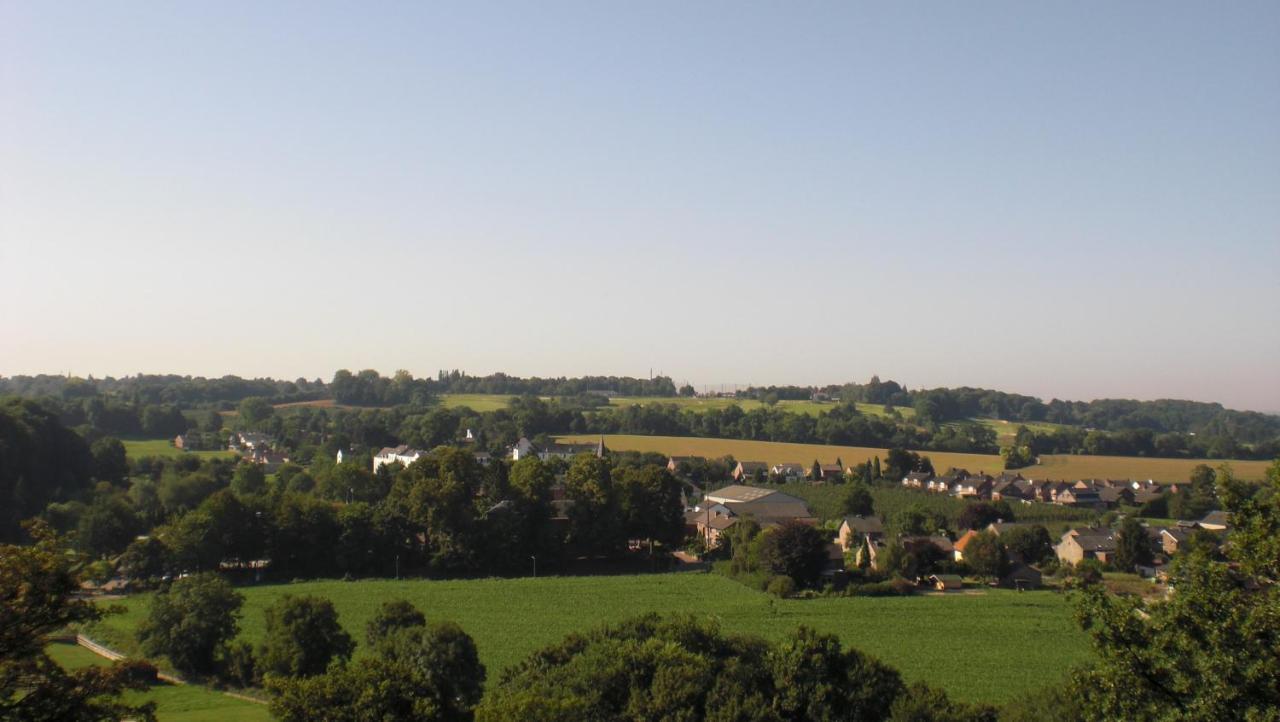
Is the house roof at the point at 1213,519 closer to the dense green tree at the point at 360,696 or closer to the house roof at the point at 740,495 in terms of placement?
the house roof at the point at 740,495

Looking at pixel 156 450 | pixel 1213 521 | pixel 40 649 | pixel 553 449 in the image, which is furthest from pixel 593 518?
pixel 156 450

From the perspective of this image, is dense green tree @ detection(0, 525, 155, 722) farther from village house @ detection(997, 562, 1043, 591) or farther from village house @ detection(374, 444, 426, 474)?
village house @ detection(374, 444, 426, 474)

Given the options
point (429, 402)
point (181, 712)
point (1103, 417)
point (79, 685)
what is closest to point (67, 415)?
point (429, 402)

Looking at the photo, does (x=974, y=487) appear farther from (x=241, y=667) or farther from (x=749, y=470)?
(x=241, y=667)

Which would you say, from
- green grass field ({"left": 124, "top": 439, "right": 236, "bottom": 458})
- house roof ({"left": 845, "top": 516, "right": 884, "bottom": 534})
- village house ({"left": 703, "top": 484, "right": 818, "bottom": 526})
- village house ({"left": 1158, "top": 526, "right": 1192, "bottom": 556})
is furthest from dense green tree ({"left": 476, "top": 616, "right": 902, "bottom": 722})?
green grass field ({"left": 124, "top": 439, "right": 236, "bottom": 458})

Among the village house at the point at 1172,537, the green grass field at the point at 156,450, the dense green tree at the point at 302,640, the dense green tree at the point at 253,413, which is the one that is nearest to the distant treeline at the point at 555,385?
the dense green tree at the point at 253,413

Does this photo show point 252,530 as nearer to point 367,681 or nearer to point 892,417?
point 367,681

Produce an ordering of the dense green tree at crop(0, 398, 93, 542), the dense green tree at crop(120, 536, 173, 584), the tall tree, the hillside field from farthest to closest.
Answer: the hillside field
the dense green tree at crop(0, 398, 93, 542)
the dense green tree at crop(120, 536, 173, 584)
the tall tree
